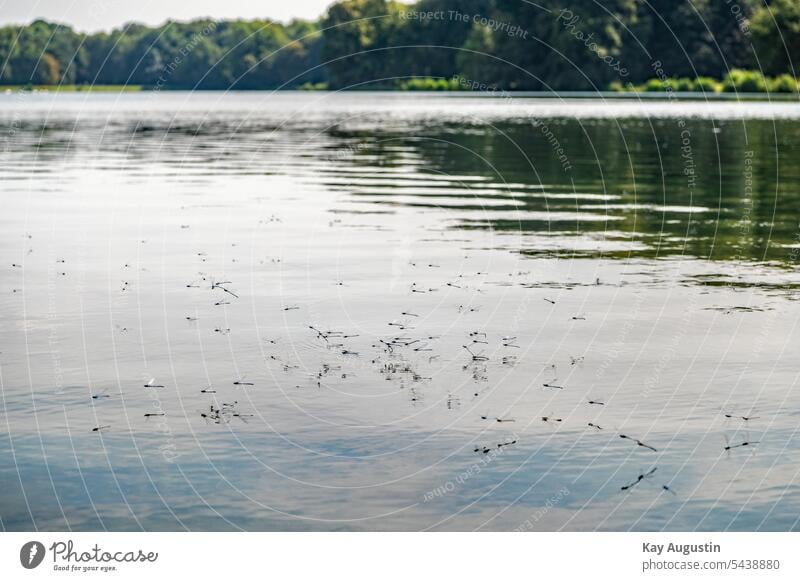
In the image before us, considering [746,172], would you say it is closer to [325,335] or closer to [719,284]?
[719,284]

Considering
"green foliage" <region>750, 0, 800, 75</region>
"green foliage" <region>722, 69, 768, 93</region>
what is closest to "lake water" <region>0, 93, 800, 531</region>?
"green foliage" <region>750, 0, 800, 75</region>

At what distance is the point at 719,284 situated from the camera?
85.0 feet

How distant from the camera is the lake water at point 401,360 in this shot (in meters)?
13.7

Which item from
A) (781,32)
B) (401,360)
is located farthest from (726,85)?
(401,360)

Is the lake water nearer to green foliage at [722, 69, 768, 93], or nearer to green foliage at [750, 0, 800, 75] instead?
green foliage at [750, 0, 800, 75]

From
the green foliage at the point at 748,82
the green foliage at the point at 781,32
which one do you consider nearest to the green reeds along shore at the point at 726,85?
the green foliage at the point at 748,82

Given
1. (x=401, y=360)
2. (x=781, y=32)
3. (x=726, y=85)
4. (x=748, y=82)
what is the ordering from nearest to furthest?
(x=401, y=360) → (x=781, y=32) → (x=748, y=82) → (x=726, y=85)

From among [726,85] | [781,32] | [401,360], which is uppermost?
[781,32]

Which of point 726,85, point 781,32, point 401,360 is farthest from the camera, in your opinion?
point 726,85

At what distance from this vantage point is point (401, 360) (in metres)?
19.4

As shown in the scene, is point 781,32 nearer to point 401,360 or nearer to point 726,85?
point 726,85

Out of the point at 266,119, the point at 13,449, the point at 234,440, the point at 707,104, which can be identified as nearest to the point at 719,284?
the point at 234,440

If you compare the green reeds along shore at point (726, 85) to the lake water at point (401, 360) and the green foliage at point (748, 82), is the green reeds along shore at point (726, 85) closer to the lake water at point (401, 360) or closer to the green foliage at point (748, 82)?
the green foliage at point (748, 82)
